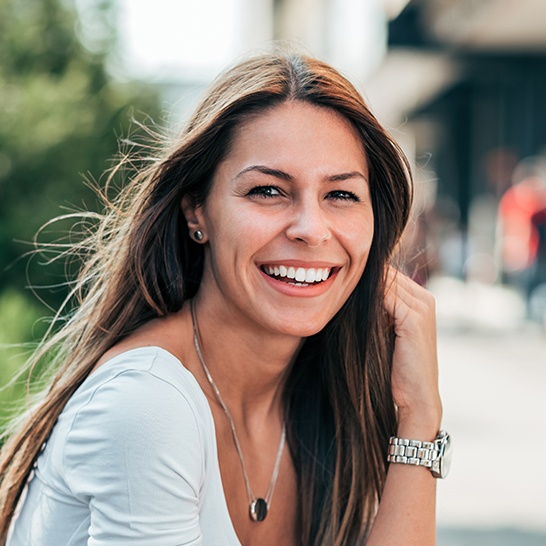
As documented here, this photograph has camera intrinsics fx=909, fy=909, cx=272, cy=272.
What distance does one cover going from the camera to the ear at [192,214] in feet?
7.21

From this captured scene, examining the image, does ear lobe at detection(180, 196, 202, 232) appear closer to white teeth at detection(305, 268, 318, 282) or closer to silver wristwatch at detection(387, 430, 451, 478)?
white teeth at detection(305, 268, 318, 282)

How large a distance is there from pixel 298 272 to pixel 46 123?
3873 mm

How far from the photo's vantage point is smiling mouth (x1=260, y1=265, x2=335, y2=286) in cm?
209

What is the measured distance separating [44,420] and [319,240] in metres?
0.76

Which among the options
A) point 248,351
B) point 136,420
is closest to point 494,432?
point 248,351

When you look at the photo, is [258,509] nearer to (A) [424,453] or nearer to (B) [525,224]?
(A) [424,453]

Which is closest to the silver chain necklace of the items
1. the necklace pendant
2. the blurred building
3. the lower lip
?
the necklace pendant

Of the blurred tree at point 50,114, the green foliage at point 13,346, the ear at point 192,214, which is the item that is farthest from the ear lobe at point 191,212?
the blurred tree at point 50,114

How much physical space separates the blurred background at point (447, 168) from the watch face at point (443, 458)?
1.92 feet

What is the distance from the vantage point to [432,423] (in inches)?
88.9

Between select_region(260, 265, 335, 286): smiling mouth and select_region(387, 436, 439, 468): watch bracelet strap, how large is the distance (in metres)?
0.45

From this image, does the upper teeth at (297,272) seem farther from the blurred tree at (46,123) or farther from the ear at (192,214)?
the blurred tree at (46,123)

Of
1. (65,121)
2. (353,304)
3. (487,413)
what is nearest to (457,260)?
(487,413)

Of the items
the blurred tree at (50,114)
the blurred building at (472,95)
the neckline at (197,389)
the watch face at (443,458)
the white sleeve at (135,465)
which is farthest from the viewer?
the blurred building at (472,95)
